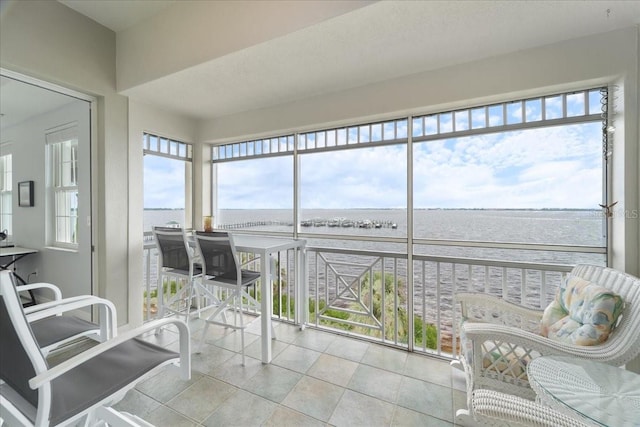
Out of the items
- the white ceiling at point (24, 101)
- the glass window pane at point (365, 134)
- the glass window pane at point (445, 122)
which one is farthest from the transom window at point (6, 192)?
the glass window pane at point (445, 122)

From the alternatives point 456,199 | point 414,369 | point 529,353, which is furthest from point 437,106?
point 414,369

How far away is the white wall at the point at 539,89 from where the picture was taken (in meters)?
1.77

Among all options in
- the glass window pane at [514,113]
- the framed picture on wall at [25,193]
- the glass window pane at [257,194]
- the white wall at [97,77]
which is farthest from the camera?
the glass window pane at [257,194]

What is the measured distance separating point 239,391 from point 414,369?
1389 mm

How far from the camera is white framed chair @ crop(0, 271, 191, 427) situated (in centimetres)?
88

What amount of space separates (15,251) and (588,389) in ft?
15.0

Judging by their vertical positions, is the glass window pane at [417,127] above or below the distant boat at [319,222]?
above

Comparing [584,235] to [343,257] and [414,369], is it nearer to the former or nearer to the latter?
[414,369]

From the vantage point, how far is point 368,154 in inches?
112

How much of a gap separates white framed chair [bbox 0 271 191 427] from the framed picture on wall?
2516 mm

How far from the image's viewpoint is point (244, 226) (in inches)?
141

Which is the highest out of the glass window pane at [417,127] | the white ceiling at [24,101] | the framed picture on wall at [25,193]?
the white ceiling at [24,101]

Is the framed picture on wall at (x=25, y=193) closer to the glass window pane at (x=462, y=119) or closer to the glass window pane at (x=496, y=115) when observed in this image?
the glass window pane at (x=462, y=119)

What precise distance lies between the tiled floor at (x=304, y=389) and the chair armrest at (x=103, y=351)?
0.36 feet
